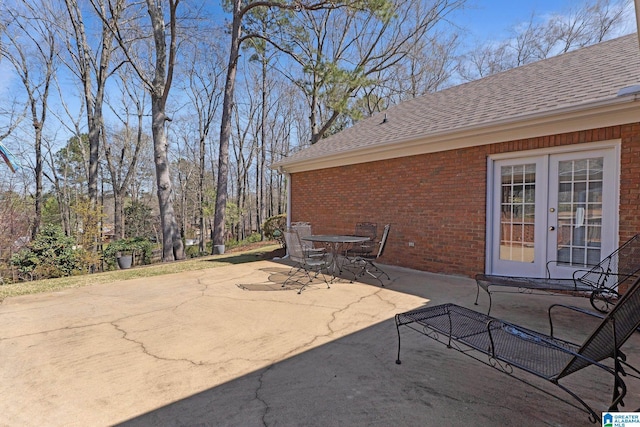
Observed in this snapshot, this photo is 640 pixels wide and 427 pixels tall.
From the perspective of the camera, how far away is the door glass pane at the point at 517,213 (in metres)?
5.33

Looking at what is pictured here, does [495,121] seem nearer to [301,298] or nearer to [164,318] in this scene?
[301,298]

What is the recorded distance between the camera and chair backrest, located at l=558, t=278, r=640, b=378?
72.2 inches

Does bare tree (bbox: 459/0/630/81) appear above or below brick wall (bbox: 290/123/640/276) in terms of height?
above

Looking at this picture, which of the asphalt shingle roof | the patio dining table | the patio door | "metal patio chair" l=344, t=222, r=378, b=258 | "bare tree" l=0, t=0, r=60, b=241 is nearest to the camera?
the patio door

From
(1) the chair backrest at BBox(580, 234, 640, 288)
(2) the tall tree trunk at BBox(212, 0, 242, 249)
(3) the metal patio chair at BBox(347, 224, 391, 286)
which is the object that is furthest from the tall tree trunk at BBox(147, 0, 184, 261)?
(1) the chair backrest at BBox(580, 234, 640, 288)

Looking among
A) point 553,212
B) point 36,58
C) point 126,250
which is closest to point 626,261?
point 553,212

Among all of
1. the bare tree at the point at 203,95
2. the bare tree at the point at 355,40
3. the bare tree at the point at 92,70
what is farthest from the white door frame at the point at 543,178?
the bare tree at the point at 203,95

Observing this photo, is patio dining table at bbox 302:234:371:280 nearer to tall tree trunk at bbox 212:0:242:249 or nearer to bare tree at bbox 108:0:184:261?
tall tree trunk at bbox 212:0:242:249

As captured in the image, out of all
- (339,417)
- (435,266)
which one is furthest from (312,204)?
(339,417)

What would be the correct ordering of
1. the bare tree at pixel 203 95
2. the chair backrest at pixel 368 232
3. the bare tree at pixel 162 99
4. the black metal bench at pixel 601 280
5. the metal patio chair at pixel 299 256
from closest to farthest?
the black metal bench at pixel 601 280 < the metal patio chair at pixel 299 256 < the chair backrest at pixel 368 232 < the bare tree at pixel 162 99 < the bare tree at pixel 203 95

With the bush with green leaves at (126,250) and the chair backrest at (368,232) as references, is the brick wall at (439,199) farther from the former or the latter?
the bush with green leaves at (126,250)

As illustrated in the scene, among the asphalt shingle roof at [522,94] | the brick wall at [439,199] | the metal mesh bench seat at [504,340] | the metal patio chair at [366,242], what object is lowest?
the metal mesh bench seat at [504,340]

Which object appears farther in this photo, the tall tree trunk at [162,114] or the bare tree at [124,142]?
the bare tree at [124,142]

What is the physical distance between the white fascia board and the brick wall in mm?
111
